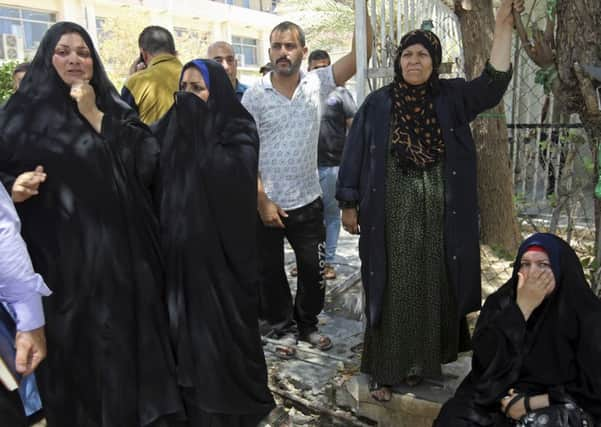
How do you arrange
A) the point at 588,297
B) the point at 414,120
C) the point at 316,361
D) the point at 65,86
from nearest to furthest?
the point at 588,297 < the point at 65,86 < the point at 414,120 < the point at 316,361

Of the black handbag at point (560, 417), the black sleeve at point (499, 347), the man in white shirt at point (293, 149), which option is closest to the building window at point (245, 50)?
the man in white shirt at point (293, 149)

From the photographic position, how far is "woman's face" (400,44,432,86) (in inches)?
91.7

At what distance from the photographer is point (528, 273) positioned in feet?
6.75

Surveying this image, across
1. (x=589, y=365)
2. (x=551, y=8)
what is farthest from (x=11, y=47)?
(x=589, y=365)

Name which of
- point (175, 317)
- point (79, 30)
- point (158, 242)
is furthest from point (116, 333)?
point (79, 30)

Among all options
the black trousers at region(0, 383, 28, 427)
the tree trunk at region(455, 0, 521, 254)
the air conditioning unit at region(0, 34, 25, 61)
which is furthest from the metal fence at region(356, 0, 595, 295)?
the air conditioning unit at region(0, 34, 25, 61)

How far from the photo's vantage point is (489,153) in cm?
443

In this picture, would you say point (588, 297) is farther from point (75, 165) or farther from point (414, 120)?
point (75, 165)

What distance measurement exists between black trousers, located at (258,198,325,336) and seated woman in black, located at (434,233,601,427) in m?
1.31

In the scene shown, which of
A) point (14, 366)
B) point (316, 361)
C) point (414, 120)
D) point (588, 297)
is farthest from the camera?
point (316, 361)

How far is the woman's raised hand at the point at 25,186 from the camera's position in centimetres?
197

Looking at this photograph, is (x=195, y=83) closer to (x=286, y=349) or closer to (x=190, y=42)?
(x=286, y=349)

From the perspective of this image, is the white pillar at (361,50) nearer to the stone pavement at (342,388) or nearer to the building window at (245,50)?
the stone pavement at (342,388)

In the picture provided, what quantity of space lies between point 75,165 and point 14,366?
0.81m
